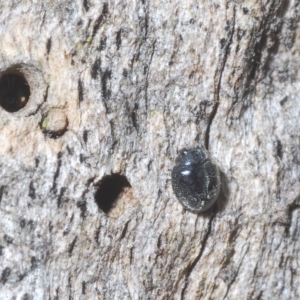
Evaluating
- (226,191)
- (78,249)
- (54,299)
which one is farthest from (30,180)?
(226,191)

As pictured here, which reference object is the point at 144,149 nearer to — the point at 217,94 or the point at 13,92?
the point at 217,94

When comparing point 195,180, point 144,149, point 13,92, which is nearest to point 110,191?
point 144,149

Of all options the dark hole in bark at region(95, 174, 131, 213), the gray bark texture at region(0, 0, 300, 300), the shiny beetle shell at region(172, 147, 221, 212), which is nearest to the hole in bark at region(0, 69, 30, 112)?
the gray bark texture at region(0, 0, 300, 300)

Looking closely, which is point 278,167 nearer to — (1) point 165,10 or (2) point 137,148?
(2) point 137,148

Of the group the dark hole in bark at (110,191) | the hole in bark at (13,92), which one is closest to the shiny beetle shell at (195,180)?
the dark hole in bark at (110,191)

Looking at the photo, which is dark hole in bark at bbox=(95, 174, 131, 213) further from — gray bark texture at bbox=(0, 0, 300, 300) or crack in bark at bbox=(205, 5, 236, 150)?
crack in bark at bbox=(205, 5, 236, 150)
